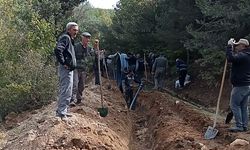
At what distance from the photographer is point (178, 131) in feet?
33.9

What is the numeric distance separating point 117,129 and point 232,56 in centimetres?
351

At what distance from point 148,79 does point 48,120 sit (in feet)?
57.6

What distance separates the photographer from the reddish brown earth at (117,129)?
802cm

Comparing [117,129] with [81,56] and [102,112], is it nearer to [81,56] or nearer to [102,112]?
[102,112]

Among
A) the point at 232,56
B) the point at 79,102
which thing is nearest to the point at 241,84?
the point at 232,56

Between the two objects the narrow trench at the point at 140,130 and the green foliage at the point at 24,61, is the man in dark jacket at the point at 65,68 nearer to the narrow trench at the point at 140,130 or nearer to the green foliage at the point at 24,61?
the narrow trench at the point at 140,130

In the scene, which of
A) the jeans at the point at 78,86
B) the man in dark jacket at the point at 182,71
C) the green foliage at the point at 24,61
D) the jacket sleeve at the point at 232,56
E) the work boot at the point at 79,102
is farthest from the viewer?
the man in dark jacket at the point at 182,71

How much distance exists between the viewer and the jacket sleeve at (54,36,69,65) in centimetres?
877

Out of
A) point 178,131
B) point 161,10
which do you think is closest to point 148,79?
point 161,10

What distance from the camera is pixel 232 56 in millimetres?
9406

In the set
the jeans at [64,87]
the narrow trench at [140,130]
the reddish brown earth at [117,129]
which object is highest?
the jeans at [64,87]

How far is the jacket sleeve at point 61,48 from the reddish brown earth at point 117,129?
120cm

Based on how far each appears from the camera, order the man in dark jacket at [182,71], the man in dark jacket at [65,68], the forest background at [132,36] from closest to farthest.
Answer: the man in dark jacket at [65,68] < the forest background at [132,36] < the man in dark jacket at [182,71]

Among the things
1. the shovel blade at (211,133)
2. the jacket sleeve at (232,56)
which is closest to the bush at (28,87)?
the shovel blade at (211,133)
